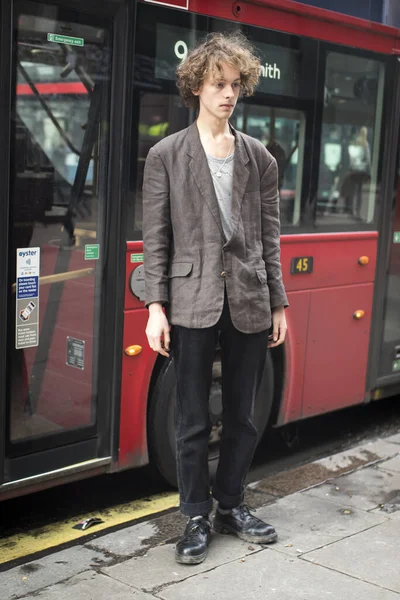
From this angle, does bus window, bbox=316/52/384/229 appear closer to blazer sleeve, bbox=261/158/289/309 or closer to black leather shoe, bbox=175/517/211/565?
blazer sleeve, bbox=261/158/289/309

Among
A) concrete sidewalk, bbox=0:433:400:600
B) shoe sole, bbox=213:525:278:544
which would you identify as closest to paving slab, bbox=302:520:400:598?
concrete sidewalk, bbox=0:433:400:600

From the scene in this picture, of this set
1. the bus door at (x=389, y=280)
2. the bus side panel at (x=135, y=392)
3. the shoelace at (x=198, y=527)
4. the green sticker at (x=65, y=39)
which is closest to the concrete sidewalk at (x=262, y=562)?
Answer: the shoelace at (x=198, y=527)

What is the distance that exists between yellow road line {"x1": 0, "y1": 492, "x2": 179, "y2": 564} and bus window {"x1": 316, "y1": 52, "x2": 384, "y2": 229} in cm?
185

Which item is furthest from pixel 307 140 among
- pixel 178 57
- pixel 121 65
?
pixel 121 65

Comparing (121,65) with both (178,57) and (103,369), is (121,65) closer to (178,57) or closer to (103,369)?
(178,57)

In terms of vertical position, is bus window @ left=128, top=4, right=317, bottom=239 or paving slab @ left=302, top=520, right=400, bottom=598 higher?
bus window @ left=128, top=4, right=317, bottom=239

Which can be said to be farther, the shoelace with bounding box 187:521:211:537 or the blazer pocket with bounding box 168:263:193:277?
the shoelace with bounding box 187:521:211:537

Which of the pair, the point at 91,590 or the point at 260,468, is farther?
the point at 260,468

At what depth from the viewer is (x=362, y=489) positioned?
491cm

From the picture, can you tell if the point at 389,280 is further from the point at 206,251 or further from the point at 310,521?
the point at 206,251

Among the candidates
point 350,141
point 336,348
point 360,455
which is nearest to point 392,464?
point 360,455

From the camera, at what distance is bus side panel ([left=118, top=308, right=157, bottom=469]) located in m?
4.50

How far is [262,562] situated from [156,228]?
4.77ft

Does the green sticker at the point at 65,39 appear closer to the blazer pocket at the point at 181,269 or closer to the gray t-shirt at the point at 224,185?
the gray t-shirt at the point at 224,185
